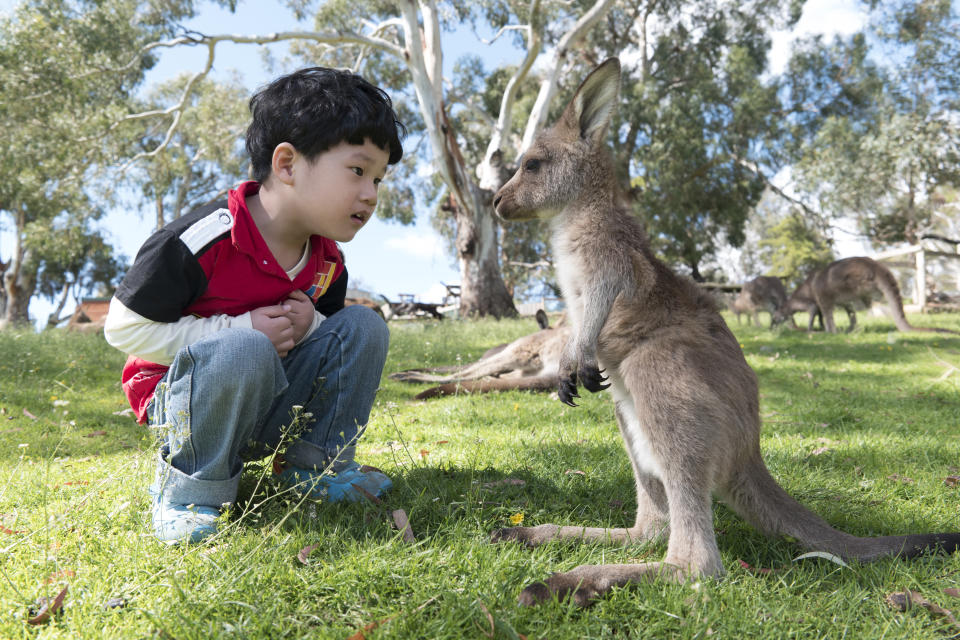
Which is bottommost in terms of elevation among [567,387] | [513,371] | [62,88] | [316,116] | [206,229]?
[513,371]

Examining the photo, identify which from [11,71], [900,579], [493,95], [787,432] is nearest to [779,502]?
[900,579]

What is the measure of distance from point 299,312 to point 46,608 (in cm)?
110

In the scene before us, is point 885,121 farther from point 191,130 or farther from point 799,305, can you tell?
point 191,130

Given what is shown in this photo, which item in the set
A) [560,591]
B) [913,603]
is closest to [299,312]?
[560,591]

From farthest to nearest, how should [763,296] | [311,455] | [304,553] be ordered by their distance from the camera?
[763,296], [311,455], [304,553]

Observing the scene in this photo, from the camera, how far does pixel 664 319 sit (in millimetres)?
2082

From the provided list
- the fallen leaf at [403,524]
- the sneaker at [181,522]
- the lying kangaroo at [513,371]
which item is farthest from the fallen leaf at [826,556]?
the lying kangaroo at [513,371]

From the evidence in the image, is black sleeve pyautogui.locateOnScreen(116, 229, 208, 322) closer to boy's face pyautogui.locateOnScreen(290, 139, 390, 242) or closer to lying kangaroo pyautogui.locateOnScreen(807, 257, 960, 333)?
boy's face pyautogui.locateOnScreen(290, 139, 390, 242)

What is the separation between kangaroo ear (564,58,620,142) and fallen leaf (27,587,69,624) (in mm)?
2147

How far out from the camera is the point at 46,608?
144 centimetres

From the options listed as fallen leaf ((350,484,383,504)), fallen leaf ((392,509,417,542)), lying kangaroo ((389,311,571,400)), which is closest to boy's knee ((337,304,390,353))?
fallen leaf ((350,484,383,504))

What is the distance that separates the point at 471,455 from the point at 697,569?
140 centimetres

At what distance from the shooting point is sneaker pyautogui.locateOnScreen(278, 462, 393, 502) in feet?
7.25

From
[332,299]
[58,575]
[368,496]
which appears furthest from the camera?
[332,299]
